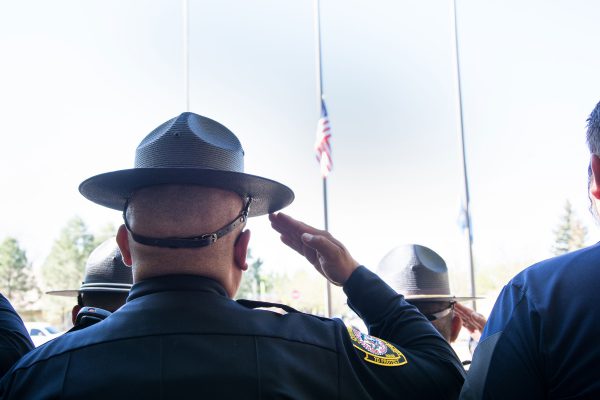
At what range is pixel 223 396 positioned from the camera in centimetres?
137

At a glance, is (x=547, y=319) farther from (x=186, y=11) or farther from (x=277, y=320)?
(x=186, y=11)

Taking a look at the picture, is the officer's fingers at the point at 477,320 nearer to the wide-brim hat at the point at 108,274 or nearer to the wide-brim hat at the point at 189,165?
the wide-brim hat at the point at 108,274

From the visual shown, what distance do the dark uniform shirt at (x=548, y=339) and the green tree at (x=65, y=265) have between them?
47.8 meters

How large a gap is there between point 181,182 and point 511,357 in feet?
3.21

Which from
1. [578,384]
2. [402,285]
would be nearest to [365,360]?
[578,384]

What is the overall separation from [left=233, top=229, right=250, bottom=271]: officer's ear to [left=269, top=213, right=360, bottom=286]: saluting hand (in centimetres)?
19

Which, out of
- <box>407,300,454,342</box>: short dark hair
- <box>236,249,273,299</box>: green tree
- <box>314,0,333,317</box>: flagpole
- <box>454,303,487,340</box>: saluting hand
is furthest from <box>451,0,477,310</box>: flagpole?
<box>236,249,273,299</box>: green tree

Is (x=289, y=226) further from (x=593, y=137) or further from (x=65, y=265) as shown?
(x=65, y=265)

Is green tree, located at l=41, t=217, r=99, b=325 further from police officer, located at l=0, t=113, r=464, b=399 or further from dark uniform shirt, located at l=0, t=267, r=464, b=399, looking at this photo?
dark uniform shirt, located at l=0, t=267, r=464, b=399

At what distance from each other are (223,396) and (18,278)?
5267 cm

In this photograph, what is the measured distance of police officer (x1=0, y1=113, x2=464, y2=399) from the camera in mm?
1395

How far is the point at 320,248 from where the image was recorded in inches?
70.6

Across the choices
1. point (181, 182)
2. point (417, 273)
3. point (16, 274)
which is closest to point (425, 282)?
point (417, 273)

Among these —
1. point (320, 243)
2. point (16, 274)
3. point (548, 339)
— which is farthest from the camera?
point (16, 274)
